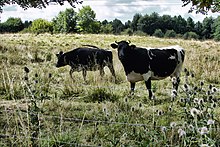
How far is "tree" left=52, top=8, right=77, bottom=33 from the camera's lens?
93381mm

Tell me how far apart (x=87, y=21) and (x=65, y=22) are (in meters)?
6.58

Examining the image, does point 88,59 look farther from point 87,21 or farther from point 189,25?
point 189,25

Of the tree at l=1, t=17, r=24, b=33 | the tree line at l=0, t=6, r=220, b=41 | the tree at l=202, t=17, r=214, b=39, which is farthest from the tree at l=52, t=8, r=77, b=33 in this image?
the tree at l=202, t=17, r=214, b=39

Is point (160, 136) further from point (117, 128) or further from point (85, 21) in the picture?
point (85, 21)

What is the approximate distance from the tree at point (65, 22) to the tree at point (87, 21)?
1.96 meters

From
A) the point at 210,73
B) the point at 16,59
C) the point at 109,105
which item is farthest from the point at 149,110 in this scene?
the point at 16,59

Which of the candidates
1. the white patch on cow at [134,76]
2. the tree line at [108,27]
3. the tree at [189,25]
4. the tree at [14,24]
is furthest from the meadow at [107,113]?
the tree at [189,25]

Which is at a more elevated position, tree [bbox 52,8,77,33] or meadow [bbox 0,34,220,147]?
tree [bbox 52,8,77,33]

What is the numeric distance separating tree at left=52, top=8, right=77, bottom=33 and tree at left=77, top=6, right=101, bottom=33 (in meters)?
1.96

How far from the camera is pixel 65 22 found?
9306 cm

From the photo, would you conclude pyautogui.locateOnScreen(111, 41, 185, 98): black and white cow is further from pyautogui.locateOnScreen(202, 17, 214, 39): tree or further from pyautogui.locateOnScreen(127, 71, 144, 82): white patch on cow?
pyautogui.locateOnScreen(202, 17, 214, 39): tree

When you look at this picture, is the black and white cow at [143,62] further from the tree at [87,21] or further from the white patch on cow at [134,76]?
the tree at [87,21]

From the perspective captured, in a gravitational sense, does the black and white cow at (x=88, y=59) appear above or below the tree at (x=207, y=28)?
below

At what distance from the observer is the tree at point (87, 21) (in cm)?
9406
